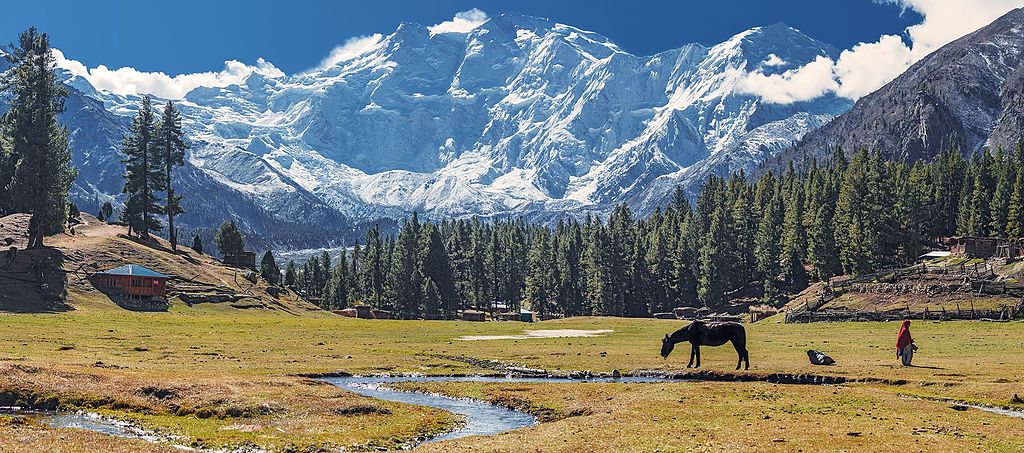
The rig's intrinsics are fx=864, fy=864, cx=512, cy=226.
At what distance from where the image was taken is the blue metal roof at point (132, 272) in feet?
389

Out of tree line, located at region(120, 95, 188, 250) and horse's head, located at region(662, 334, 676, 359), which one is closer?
horse's head, located at region(662, 334, 676, 359)

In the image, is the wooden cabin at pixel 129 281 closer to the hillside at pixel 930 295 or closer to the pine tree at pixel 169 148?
the pine tree at pixel 169 148

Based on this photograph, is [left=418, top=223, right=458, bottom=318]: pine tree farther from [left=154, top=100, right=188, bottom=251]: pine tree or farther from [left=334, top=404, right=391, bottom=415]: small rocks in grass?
[left=334, top=404, right=391, bottom=415]: small rocks in grass

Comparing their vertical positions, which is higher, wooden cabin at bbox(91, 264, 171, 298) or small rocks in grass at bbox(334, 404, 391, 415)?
wooden cabin at bbox(91, 264, 171, 298)

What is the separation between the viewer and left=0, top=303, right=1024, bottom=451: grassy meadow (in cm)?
3009

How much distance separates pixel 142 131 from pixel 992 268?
14140 cm

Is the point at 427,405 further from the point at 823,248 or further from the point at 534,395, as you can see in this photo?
the point at 823,248

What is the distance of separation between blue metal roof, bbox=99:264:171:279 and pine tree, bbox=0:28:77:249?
412 inches

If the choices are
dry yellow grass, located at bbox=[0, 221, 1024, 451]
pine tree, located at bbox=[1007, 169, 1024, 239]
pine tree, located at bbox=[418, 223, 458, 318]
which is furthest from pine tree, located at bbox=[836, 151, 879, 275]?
pine tree, located at bbox=[418, 223, 458, 318]

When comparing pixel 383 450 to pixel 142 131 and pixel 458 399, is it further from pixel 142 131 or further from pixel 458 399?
pixel 142 131

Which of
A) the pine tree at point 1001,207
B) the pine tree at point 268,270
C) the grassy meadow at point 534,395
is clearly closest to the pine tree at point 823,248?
the pine tree at point 1001,207

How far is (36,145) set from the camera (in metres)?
119

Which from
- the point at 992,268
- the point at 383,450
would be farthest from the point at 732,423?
the point at 992,268

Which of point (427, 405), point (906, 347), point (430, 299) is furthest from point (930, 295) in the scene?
point (430, 299)
